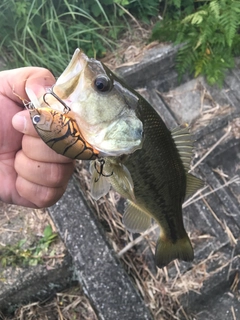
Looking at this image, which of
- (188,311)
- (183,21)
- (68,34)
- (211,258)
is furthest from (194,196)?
(68,34)

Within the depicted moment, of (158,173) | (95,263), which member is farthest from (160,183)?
(95,263)

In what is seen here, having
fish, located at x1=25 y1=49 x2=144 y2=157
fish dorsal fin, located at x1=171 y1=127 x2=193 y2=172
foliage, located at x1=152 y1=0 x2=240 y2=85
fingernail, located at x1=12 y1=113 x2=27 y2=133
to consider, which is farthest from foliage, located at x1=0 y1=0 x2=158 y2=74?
fish, located at x1=25 y1=49 x2=144 y2=157

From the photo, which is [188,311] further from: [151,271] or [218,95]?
[218,95]

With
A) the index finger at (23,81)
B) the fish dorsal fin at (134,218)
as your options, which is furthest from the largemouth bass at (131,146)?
the index finger at (23,81)

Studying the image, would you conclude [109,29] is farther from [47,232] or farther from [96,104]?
[96,104]

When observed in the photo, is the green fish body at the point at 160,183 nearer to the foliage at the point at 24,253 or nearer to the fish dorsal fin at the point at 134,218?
the fish dorsal fin at the point at 134,218
